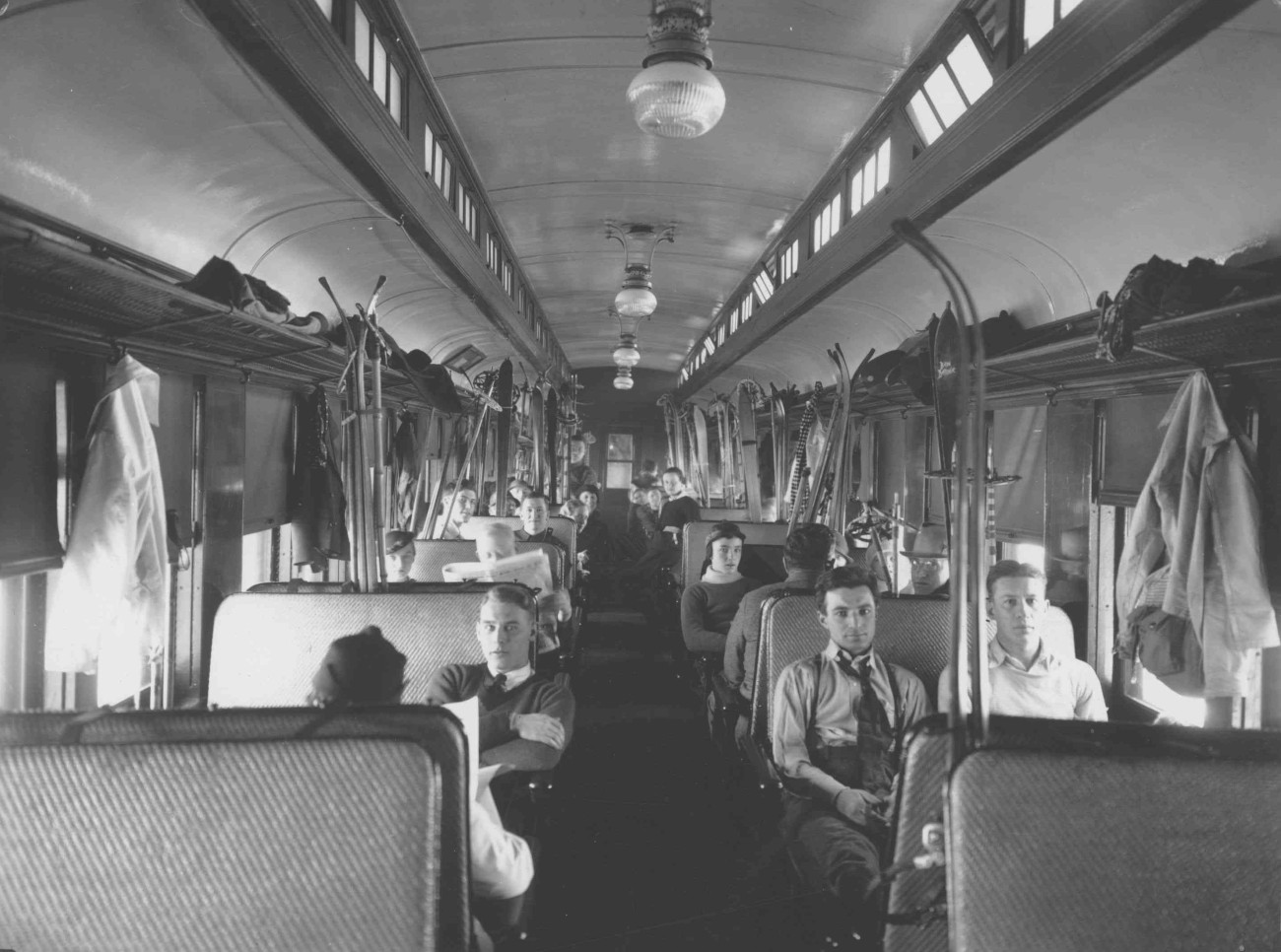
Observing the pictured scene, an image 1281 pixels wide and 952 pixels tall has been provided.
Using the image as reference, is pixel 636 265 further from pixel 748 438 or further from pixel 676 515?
pixel 676 515

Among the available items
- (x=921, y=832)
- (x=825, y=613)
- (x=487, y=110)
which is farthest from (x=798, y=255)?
(x=921, y=832)

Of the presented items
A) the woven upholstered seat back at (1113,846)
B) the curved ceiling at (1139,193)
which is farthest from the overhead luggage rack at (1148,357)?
the woven upholstered seat back at (1113,846)

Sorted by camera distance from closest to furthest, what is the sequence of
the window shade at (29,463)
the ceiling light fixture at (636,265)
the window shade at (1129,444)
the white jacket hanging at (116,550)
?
the window shade at (29,463) < the white jacket hanging at (116,550) < the window shade at (1129,444) < the ceiling light fixture at (636,265)

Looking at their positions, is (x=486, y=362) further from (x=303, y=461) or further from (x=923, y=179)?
(x=923, y=179)

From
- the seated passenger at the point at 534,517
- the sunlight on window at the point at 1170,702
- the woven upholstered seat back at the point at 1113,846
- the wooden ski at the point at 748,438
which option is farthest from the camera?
the wooden ski at the point at 748,438

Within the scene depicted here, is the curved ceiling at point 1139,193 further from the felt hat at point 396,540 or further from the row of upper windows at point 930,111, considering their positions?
the felt hat at point 396,540

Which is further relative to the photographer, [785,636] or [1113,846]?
[785,636]

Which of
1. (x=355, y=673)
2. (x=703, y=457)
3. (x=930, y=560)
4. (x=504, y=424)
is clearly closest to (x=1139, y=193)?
(x=930, y=560)

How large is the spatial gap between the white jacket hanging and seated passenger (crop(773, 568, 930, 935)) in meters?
2.37

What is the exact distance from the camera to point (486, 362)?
13844 mm

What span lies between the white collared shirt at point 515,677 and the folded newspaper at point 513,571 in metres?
1.74

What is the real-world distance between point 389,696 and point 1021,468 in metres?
4.79

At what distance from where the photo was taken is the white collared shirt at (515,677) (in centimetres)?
319

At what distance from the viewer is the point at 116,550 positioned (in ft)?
10.1
